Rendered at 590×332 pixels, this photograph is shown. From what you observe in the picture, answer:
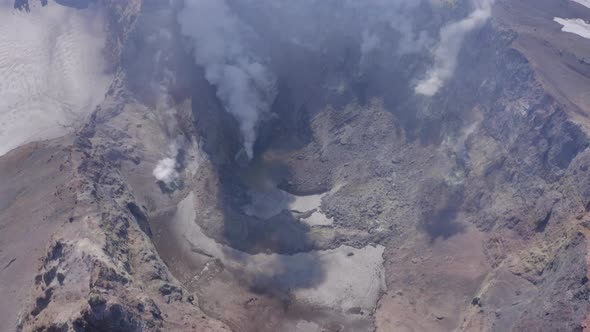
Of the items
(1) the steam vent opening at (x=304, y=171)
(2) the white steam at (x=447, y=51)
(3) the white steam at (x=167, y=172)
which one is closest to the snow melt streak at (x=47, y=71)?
(1) the steam vent opening at (x=304, y=171)

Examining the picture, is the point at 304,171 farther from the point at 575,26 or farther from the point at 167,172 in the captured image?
the point at 575,26

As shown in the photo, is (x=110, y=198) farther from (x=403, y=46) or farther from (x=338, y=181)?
(x=403, y=46)

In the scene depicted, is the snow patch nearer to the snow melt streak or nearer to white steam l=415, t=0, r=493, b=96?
white steam l=415, t=0, r=493, b=96

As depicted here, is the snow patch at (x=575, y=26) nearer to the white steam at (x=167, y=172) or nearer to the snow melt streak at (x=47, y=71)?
the white steam at (x=167, y=172)

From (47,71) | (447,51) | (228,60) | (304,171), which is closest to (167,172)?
(304,171)

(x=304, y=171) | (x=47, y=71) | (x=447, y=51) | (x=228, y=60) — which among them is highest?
(x=447, y=51)

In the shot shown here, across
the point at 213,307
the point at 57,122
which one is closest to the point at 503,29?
the point at 213,307
